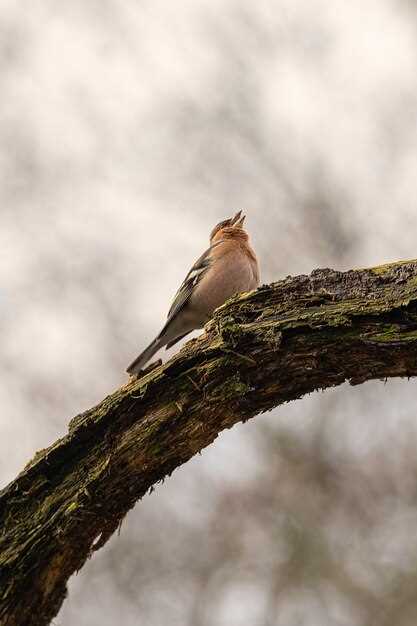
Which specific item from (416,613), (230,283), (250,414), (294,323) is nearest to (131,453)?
(250,414)

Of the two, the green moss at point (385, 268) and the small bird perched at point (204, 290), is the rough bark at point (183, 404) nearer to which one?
the green moss at point (385, 268)

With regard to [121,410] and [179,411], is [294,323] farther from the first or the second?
[121,410]

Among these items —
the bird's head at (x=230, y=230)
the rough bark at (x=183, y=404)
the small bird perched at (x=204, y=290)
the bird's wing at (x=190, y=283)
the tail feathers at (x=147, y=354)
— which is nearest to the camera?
the rough bark at (x=183, y=404)

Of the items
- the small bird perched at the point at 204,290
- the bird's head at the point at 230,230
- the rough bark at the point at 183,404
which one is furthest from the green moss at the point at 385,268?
the bird's head at the point at 230,230

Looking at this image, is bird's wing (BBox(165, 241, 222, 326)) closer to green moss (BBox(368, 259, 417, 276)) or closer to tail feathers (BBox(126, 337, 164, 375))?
tail feathers (BBox(126, 337, 164, 375))

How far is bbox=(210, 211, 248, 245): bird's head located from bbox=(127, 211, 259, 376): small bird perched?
0.53m

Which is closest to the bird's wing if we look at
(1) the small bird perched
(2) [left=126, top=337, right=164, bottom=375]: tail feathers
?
(1) the small bird perched

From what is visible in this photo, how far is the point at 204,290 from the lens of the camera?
735cm

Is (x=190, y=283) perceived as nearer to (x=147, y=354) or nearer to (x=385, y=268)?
(x=147, y=354)

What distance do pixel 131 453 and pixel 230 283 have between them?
3.85 meters

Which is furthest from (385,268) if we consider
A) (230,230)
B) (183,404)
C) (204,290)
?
(230,230)

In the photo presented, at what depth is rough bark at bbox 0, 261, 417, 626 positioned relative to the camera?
3521mm

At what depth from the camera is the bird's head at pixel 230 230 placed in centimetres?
852

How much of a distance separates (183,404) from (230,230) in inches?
202
